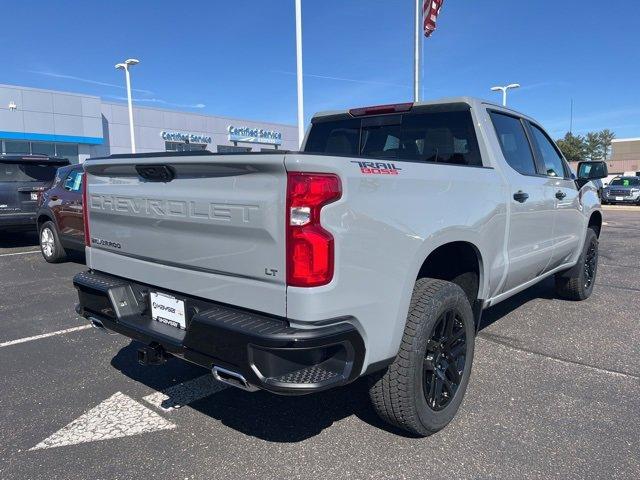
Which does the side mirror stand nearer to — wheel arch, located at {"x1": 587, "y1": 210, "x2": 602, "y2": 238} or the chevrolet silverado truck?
Result: wheel arch, located at {"x1": 587, "y1": 210, "x2": 602, "y2": 238}

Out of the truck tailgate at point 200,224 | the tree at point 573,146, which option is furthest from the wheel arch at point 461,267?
the tree at point 573,146

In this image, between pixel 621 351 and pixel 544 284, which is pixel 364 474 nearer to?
pixel 621 351

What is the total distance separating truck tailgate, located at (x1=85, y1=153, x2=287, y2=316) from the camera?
222 cm

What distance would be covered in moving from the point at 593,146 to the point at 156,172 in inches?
3245

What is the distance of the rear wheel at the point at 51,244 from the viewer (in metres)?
8.20

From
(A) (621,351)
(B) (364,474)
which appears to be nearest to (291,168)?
(B) (364,474)

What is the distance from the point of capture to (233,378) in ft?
7.66

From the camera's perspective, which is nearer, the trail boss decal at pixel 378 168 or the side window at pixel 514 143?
the trail boss decal at pixel 378 168

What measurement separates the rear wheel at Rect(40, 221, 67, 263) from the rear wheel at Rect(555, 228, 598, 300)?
7.33 metres

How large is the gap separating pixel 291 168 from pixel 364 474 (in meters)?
1.55

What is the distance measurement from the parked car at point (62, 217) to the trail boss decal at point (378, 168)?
632 cm

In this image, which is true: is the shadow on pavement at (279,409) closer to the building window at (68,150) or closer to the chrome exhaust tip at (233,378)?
the chrome exhaust tip at (233,378)

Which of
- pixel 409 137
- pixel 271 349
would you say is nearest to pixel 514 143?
pixel 409 137

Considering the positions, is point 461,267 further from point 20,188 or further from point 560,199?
point 20,188
